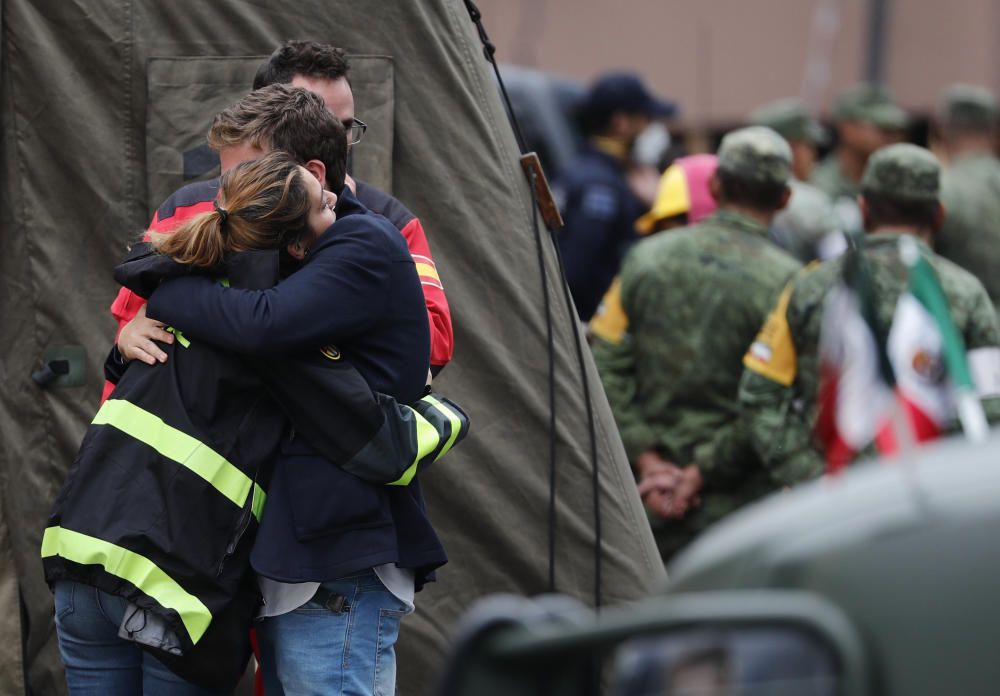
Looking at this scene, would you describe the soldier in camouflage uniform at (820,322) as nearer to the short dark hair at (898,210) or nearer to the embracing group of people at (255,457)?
the short dark hair at (898,210)

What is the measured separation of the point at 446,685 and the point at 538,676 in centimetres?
12

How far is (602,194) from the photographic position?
297 inches

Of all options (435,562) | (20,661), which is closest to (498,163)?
(435,562)

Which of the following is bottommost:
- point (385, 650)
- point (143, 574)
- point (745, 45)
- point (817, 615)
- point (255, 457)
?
point (745, 45)

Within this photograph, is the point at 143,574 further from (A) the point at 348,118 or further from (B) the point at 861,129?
(B) the point at 861,129

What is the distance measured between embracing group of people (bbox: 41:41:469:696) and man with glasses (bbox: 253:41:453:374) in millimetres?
372

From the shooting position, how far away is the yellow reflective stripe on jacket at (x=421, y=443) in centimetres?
304

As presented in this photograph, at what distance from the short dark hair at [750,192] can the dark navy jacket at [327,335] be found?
92.1 inches

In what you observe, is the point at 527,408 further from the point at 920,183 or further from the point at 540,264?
the point at 920,183

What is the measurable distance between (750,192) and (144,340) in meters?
2.70

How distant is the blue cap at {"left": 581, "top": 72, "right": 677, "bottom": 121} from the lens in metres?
7.73

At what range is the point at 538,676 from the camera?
1.80 meters

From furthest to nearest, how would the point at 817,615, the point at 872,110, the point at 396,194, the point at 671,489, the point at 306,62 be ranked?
the point at 872,110
the point at 671,489
the point at 396,194
the point at 306,62
the point at 817,615

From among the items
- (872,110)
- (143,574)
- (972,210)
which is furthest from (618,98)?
(143,574)
